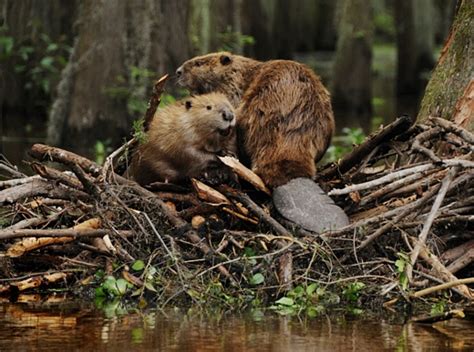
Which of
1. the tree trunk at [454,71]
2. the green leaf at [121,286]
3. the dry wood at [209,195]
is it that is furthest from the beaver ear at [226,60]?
the green leaf at [121,286]

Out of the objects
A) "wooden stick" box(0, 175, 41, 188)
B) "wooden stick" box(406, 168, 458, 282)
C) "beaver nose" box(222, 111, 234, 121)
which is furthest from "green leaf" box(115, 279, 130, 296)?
"wooden stick" box(406, 168, 458, 282)

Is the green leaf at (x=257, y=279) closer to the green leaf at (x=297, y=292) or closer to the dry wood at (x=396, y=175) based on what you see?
the green leaf at (x=297, y=292)

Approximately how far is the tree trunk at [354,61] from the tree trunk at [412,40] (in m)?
3.55

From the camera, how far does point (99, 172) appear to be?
7215 millimetres

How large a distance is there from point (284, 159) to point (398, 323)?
4.97 ft

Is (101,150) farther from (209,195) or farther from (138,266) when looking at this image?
(138,266)

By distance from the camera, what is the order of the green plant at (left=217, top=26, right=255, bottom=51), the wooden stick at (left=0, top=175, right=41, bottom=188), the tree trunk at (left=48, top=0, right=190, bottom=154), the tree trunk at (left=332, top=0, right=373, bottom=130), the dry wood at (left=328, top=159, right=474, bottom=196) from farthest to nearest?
the tree trunk at (left=332, top=0, right=373, bottom=130) < the tree trunk at (left=48, top=0, right=190, bottom=154) < the green plant at (left=217, top=26, right=255, bottom=51) < the wooden stick at (left=0, top=175, right=41, bottom=188) < the dry wood at (left=328, top=159, right=474, bottom=196)

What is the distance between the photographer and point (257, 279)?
21.7 feet

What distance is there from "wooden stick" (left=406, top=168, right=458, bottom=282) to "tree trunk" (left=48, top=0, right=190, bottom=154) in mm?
8627

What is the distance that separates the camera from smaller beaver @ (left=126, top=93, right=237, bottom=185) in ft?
24.4

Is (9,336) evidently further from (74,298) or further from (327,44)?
(327,44)

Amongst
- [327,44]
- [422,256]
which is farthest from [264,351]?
[327,44]

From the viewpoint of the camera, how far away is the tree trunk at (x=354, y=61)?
22.0 metres

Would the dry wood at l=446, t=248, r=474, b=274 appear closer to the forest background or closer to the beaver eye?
the beaver eye
